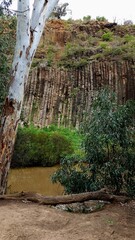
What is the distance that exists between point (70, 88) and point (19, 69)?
13.2 metres

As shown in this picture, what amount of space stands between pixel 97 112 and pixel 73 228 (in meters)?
2.57

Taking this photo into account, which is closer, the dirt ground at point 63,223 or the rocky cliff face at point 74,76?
the dirt ground at point 63,223

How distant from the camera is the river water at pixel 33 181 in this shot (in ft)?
35.3

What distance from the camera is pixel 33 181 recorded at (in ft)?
40.1

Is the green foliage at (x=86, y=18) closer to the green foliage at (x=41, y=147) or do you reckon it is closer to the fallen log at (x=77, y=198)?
the green foliage at (x=41, y=147)

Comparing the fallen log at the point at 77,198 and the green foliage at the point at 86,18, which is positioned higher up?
the green foliage at the point at 86,18

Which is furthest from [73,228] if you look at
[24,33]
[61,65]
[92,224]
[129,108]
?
[61,65]

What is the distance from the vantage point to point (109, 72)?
20281 millimetres

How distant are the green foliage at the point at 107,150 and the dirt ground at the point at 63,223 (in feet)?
2.64

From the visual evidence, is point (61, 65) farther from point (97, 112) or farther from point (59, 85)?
point (97, 112)

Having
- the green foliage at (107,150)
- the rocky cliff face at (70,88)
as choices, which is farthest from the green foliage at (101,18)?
the green foliage at (107,150)

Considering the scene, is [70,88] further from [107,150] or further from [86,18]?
[107,150]

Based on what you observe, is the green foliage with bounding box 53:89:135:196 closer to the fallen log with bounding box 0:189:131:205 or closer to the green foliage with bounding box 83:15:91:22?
the fallen log with bounding box 0:189:131:205

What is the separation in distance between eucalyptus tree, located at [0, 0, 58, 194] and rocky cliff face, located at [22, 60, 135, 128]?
37.2 ft
